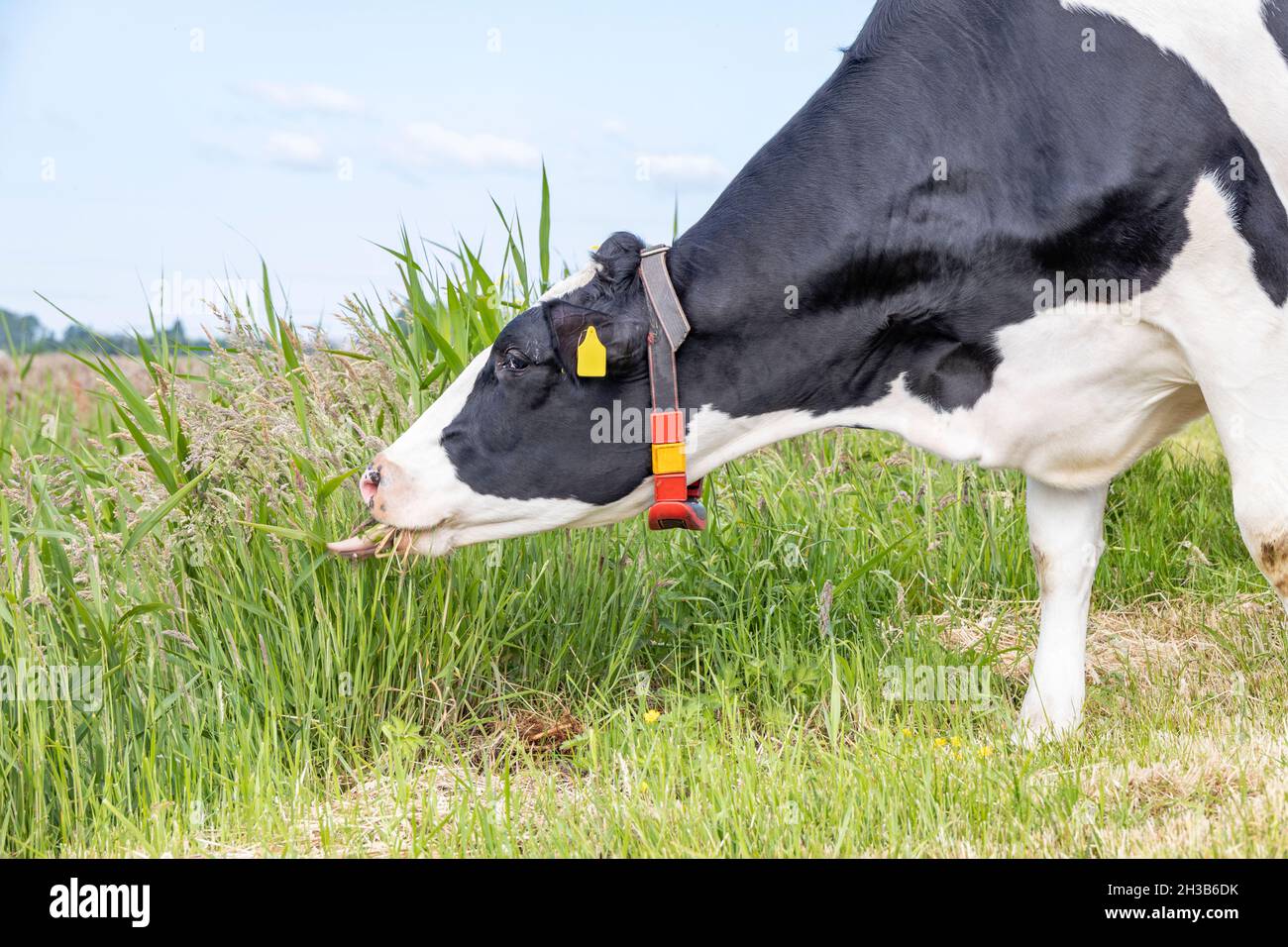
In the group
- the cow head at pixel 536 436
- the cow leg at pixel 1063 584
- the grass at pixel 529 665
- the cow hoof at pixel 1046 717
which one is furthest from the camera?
the cow leg at pixel 1063 584

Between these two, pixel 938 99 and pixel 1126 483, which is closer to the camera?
pixel 938 99

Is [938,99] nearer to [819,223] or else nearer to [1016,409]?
[819,223]

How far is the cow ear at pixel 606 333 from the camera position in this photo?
10.6 feet

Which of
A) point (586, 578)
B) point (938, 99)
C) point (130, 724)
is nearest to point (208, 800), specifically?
point (130, 724)

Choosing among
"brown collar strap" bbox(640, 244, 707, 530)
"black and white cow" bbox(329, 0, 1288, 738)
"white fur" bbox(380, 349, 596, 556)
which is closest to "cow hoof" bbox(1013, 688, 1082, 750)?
"black and white cow" bbox(329, 0, 1288, 738)

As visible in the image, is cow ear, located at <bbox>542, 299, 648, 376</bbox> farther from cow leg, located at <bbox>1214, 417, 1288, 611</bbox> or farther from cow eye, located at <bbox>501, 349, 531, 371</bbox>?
cow leg, located at <bbox>1214, 417, 1288, 611</bbox>

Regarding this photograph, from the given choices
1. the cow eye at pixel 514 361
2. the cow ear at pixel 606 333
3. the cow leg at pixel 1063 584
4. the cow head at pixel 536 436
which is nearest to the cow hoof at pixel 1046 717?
the cow leg at pixel 1063 584

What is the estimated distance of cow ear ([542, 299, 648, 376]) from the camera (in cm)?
322

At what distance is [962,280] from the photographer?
329 cm

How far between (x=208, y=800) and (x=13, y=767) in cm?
53

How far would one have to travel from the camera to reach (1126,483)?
589cm

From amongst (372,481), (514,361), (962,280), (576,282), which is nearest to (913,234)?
(962,280)

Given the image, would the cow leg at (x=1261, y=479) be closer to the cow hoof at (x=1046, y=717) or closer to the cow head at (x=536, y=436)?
the cow hoof at (x=1046, y=717)

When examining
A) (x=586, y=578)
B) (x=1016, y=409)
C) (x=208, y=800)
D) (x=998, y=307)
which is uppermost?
(x=998, y=307)
